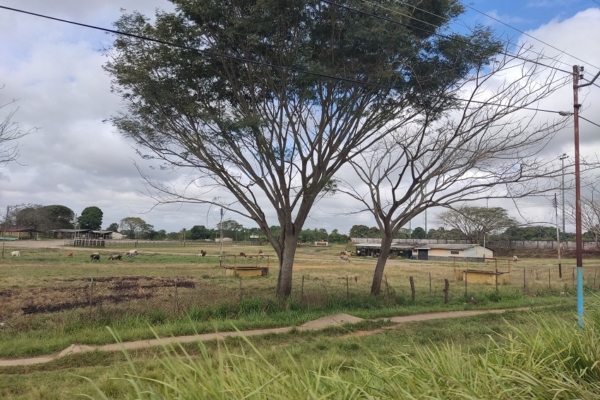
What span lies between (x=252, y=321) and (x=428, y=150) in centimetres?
929

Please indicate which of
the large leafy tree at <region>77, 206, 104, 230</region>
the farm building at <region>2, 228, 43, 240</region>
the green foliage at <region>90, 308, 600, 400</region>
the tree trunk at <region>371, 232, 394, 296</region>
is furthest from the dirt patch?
the large leafy tree at <region>77, 206, 104, 230</region>

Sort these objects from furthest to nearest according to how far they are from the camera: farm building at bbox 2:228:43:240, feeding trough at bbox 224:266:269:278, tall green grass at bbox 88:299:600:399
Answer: farm building at bbox 2:228:43:240 → feeding trough at bbox 224:266:269:278 → tall green grass at bbox 88:299:600:399

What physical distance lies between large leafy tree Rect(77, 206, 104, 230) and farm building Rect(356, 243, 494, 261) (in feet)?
252

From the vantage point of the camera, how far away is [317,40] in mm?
15086

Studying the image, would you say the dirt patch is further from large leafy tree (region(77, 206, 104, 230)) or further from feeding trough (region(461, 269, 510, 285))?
large leafy tree (region(77, 206, 104, 230))

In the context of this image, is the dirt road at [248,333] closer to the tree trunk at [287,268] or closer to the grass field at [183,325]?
the grass field at [183,325]

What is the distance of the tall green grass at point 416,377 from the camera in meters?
2.71

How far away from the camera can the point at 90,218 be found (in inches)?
5020

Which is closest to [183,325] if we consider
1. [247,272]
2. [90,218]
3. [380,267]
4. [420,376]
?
[380,267]

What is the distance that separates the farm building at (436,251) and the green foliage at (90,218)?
76941mm

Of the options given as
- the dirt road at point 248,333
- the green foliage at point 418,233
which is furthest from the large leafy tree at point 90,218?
the dirt road at point 248,333

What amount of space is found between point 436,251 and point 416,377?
85.4 m

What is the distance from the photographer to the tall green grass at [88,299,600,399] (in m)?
2.71

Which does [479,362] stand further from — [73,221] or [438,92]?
[73,221]
